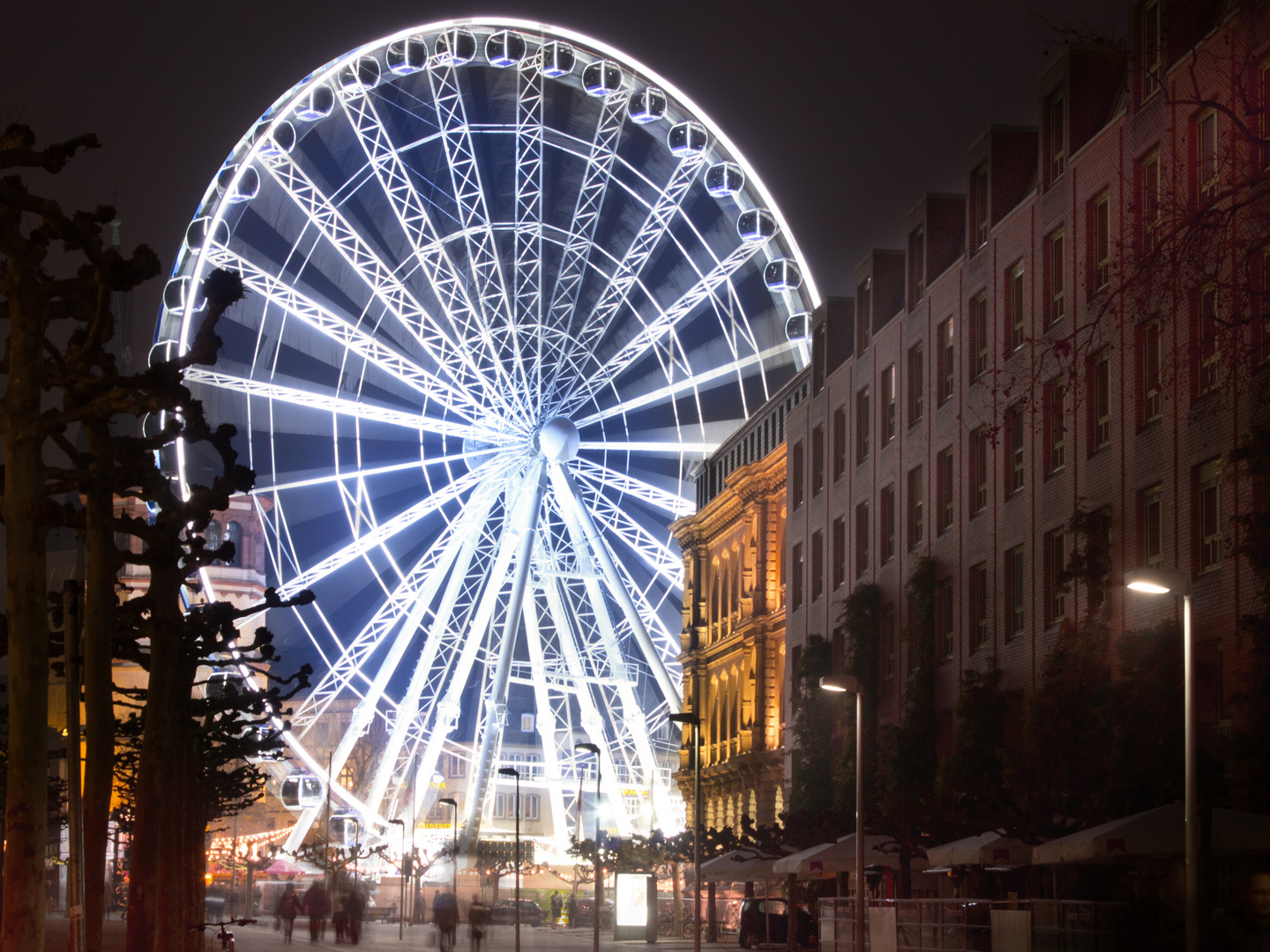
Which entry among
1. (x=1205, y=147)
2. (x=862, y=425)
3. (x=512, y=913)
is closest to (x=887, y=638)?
(x=862, y=425)

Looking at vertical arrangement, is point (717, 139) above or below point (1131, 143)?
above

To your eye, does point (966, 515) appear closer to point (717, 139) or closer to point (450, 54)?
point (717, 139)

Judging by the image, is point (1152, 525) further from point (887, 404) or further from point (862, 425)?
point (862, 425)

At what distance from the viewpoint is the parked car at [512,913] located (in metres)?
95.1

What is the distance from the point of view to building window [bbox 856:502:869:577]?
193ft

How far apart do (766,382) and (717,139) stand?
8426 mm

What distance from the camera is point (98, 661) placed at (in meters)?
24.4

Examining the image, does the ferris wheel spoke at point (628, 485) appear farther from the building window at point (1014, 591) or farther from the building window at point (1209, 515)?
the building window at point (1209, 515)

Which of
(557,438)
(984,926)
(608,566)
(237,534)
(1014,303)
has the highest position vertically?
(237,534)

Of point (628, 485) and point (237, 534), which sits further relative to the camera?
point (237, 534)

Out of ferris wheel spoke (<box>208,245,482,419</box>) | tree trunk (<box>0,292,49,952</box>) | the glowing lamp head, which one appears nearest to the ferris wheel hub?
ferris wheel spoke (<box>208,245,482,419</box>)

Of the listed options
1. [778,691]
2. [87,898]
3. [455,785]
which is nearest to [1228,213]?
[87,898]

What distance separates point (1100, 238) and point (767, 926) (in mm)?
27451

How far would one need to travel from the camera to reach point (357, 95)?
59969 millimetres
